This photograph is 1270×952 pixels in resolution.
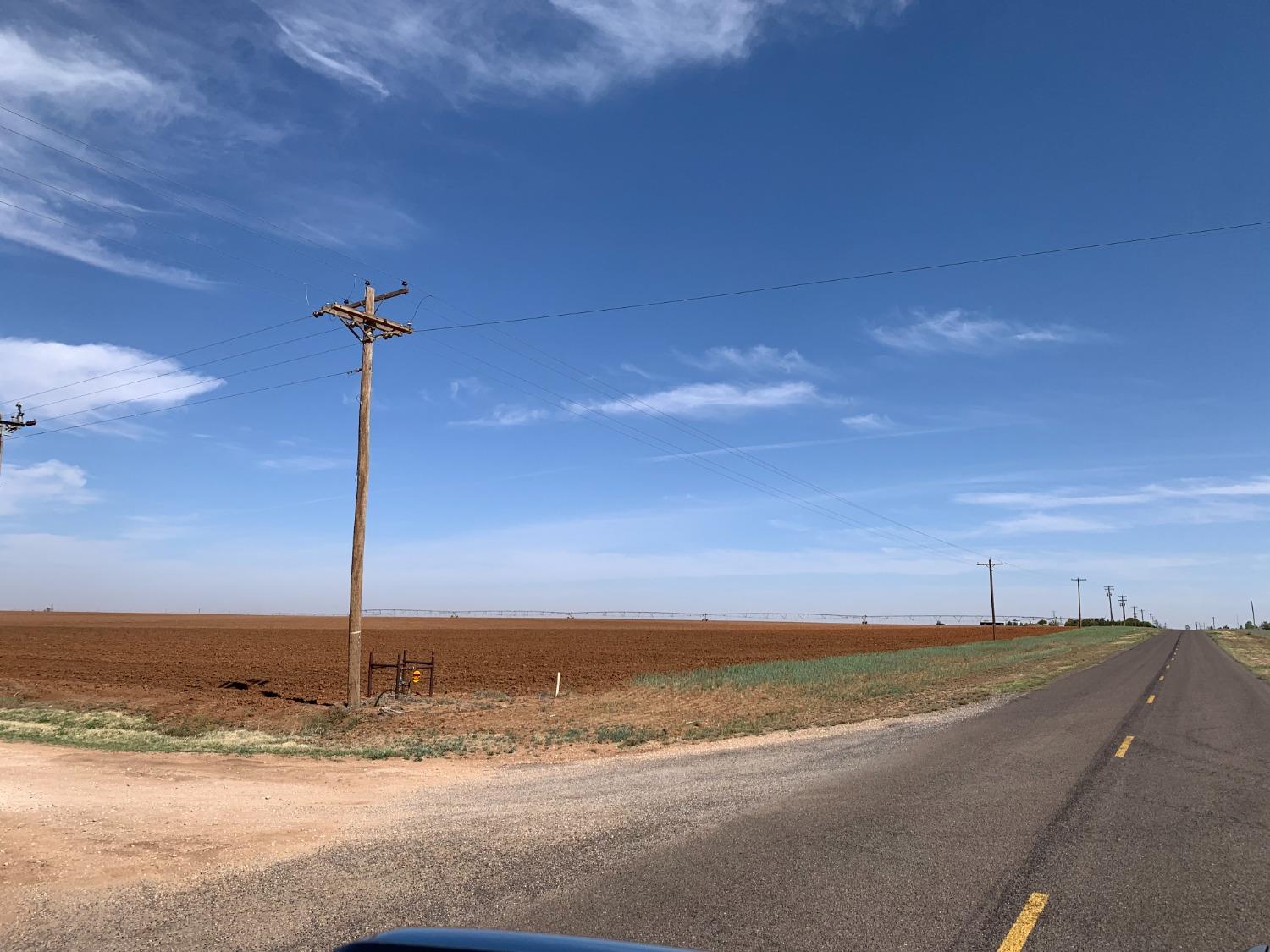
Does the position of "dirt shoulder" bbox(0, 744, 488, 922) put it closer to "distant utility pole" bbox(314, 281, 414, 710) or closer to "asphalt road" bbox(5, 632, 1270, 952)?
"asphalt road" bbox(5, 632, 1270, 952)

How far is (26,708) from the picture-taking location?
906 inches

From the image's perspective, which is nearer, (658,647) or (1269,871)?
(1269,871)

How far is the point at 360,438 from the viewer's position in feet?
72.5

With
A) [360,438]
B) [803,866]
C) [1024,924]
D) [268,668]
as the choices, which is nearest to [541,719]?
[360,438]

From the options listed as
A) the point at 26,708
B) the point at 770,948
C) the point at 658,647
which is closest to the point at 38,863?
the point at 770,948

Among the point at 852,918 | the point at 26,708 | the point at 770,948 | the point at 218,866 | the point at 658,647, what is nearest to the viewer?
the point at 770,948

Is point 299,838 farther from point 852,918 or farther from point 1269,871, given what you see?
point 1269,871

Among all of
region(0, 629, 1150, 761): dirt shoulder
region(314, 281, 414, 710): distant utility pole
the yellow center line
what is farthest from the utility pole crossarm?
the yellow center line

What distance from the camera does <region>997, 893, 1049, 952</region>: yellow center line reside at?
5.23 m

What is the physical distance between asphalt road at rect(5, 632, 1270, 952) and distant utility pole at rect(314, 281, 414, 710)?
1084cm

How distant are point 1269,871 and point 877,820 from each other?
3259mm

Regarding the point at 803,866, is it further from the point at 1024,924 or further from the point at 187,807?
the point at 187,807

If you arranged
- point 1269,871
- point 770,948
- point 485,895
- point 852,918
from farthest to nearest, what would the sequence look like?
point 1269,871 → point 485,895 → point 852,918 → point 770,948

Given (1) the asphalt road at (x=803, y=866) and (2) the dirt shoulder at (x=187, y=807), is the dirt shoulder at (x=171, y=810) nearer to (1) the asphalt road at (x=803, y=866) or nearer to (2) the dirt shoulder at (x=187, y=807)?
(2) the dirt shoulder at (x=187, y=807)
